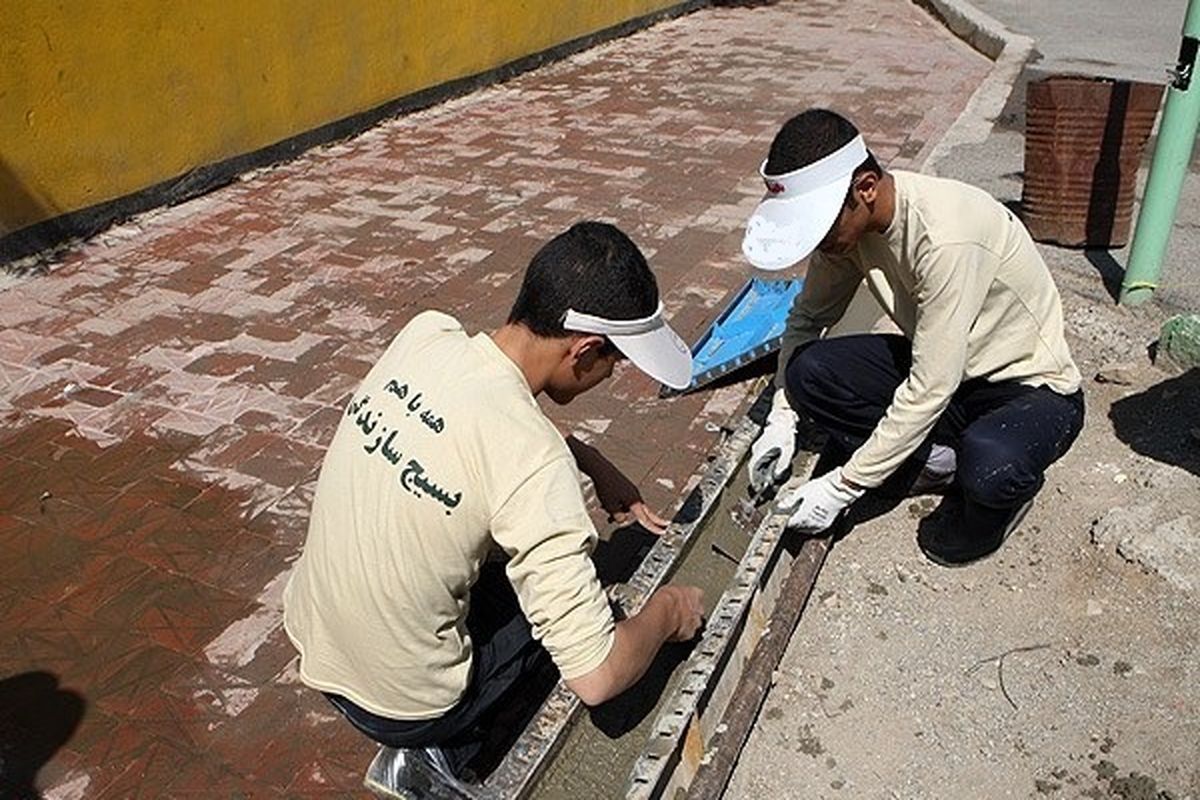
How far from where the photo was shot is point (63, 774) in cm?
258

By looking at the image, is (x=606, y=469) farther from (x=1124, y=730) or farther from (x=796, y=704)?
(x=1124, y=730)

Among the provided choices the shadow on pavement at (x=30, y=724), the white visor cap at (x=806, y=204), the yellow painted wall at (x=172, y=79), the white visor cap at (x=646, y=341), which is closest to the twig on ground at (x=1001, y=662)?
the white visor cap at (x=806, y=204)

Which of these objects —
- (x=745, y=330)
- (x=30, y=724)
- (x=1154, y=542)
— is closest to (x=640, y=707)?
(x=30, y=724)

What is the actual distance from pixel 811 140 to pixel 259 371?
2646mm

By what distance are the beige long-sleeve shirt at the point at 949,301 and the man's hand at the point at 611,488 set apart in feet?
2.23

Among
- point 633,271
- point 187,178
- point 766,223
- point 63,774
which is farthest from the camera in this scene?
point 187,178

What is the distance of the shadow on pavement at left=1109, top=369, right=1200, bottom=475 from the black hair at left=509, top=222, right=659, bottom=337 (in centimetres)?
266

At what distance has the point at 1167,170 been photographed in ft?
15.0

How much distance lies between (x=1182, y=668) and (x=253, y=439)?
10.4 ft

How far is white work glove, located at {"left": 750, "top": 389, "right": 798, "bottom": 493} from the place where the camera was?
332 centimetres

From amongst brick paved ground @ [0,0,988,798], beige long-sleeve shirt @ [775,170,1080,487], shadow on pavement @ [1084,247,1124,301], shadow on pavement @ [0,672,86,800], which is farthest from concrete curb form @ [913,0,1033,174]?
shadow on pavement @ [0,672,86,800]

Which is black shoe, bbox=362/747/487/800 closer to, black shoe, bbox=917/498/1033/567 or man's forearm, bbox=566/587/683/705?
man's forearm, bbox=566/587/683/705

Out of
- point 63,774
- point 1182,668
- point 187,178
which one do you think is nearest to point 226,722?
point 63,774

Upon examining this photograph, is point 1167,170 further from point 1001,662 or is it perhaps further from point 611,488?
point 611,488
